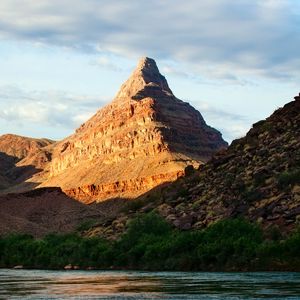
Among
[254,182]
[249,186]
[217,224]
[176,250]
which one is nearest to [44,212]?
[249,186]

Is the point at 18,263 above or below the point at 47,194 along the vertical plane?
below

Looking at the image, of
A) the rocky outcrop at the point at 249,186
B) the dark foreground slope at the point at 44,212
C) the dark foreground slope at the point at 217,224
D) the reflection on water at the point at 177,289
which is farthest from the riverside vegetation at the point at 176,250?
the dark foreground slope at the point at 44,212

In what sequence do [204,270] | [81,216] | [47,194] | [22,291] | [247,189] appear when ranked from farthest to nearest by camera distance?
[47,194], [81,216], [247,189], [204,270], [22,291]

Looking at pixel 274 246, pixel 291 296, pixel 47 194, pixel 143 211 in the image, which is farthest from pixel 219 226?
pixel 47 194

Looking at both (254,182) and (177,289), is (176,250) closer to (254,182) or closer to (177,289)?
(254,182)

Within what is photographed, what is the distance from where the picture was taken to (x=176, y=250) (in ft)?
234

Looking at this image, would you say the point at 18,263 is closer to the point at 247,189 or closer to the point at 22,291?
the point at 247,189

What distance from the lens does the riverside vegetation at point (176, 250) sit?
6184 centimetres

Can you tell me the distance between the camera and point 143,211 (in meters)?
95.2

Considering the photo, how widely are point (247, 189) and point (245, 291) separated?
132 ft

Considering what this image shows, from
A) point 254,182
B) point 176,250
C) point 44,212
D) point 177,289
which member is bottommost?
point 177,289

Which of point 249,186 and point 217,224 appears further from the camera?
point 249,186

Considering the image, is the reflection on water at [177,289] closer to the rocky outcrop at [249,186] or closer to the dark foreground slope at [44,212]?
the rocky outcrop at [249,186]

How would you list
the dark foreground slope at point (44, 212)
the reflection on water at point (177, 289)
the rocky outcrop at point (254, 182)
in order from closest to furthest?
the reflection on water at point (177, 289) → the rocky outcrop at point (254, 182) → the dark foreground slope at point (44, 212)
